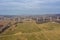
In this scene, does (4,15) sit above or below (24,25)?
above

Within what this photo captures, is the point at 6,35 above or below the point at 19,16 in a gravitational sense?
below

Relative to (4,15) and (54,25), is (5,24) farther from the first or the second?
(54,25)

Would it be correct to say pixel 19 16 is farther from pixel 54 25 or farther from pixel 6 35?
pixel 54 25

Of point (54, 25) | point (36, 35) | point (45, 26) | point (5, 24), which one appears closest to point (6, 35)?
point (5, 24)

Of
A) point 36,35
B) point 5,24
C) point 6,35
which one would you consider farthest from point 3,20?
point 36,35

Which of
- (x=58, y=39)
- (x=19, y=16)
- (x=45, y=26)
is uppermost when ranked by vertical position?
(x=19, y=16)

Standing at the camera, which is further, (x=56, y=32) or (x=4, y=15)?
(x=56, y=32)
